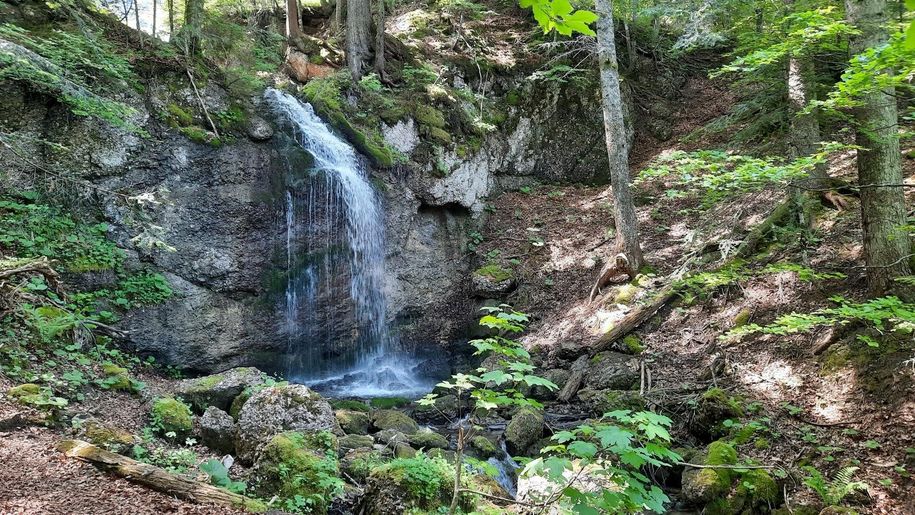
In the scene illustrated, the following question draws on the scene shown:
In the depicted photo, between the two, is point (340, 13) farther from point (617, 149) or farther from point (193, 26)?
point (617, 149)

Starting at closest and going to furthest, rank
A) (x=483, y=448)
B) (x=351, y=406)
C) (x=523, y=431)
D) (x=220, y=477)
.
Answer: (x=220, y=477) → (x=483, y=448) → (x=523, y=431) → (x=351, y=406)

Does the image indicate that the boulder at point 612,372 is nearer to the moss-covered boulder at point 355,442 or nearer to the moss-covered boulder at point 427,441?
the moss-covered boulder at point 427,441

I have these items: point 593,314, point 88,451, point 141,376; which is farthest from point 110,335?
point 593,314

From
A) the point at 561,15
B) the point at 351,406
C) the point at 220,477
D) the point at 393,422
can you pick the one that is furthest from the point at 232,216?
the point at 561,15

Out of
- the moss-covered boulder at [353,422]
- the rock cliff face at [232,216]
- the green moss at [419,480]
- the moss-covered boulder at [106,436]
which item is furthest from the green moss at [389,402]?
the moss-covered boulder at [106,436]

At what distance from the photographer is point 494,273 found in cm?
1103

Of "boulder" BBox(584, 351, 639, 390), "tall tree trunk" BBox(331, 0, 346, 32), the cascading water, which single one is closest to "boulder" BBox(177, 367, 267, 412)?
the cascading water

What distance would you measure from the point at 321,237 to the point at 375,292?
1646mm

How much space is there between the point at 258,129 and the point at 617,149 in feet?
22.5

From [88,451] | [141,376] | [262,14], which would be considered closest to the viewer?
[88,451]

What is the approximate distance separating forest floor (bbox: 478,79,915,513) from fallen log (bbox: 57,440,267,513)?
15.3ft

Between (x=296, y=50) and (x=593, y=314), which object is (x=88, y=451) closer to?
(x=593, y=314)

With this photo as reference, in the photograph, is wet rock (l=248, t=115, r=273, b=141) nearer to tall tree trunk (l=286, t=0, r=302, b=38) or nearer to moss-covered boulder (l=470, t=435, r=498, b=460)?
tall tree trunk (l=286, t=0, r=302, b=38)

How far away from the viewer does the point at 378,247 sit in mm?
10914
